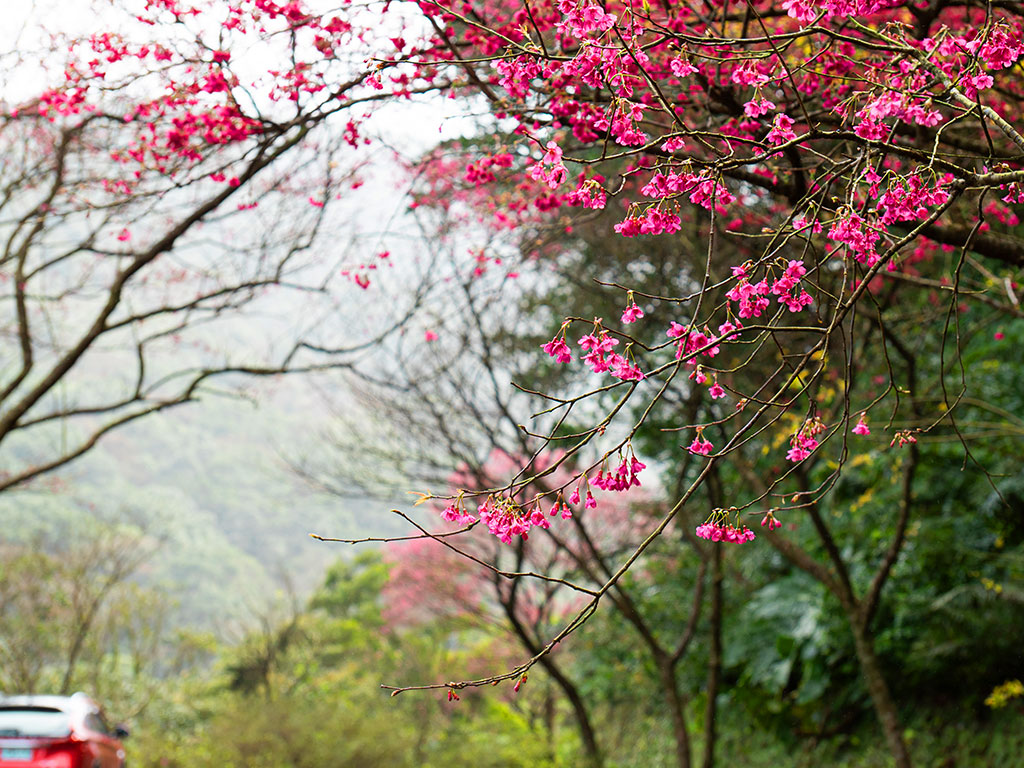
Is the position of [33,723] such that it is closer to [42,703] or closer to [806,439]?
[42,703]

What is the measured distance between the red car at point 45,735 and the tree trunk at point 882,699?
5438 millimetres

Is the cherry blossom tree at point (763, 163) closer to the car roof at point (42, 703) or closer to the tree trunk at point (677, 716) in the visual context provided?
the tree trunk at point (677, 716)

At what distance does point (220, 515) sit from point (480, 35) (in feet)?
90.7

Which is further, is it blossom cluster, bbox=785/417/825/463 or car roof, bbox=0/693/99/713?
car roof, bbox=0/693/99/713

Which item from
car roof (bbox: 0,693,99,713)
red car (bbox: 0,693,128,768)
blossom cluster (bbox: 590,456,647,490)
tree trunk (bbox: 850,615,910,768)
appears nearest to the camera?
blossom cluster (bbox: 590,456,647,490)

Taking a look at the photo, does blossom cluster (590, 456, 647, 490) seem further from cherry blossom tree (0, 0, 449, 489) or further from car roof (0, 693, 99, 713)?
car roof (0, 693, 99, 713)

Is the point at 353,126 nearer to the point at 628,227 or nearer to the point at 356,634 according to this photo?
the point at 628,227

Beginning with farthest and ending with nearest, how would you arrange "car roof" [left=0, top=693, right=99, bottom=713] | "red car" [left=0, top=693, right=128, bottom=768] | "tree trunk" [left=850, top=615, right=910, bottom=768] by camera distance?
"car roof" [left=0, top=693, right=99, bottom=713], "red car" [left=0, top=693, right=128, bottom=768], "tree trunk" [left=850, top=615, right=910, bottom=768]

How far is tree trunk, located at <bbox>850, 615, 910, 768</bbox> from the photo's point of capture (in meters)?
4.40

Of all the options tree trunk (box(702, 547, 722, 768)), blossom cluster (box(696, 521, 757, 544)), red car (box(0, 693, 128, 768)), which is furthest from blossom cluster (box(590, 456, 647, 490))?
red car (box(0, 693, 128, 768))

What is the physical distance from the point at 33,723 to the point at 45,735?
0.15 meters

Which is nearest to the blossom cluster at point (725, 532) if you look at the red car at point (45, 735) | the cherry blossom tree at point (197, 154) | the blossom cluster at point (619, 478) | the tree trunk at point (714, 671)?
the blossom cluster at point (619, 478)

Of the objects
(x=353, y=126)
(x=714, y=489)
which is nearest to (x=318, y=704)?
(x=714, y=489)

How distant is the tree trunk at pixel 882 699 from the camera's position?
4.40 metres
